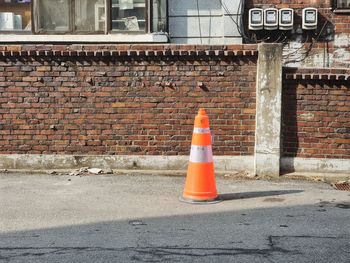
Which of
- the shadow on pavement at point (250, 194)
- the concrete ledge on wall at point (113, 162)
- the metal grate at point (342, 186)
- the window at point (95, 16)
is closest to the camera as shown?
the shadow on pavement at point (250, 194)

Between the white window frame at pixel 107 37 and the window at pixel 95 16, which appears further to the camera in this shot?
the window at pixel 95 16

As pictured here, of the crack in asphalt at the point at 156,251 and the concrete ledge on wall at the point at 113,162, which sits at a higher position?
the concrete ledge on wall at the point at 113,162

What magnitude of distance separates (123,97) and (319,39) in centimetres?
418

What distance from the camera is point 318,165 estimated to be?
8.05m

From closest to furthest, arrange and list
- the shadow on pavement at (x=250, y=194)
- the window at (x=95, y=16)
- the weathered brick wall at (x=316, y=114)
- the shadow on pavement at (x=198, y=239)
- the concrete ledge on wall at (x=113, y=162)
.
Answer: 1. the shadow on pavement at (x=198, y=239)
2. the shadow on pavement at (x=250, y=194)
3. the weathered brick wall at (x=316, y=114)
4. the concrete ledge on wall at (x=113, y=162)
5. the window at (x=95, y=16)

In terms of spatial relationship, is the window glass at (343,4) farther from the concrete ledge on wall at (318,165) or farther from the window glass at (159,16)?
the concrete ledge on wall at (318,165)

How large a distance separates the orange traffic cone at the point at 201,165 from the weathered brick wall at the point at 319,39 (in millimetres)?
4214

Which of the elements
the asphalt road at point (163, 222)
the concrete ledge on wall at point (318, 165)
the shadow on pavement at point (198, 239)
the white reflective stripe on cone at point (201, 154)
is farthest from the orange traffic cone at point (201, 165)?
the concrete ledge on wall at point (318, 165)

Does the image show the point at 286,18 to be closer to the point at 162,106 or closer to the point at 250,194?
the point at 162,106

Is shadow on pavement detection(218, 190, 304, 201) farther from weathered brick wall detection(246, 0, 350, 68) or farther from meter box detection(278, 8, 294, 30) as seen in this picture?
meter box detection(278, 8, 294, 30)

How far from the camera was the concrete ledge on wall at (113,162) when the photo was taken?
26.8 feet

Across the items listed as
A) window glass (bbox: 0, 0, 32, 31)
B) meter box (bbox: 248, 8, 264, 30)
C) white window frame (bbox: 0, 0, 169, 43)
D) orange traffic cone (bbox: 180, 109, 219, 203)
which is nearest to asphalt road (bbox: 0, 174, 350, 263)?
orange traffic cone (bbox: 180, 109, 219, 203)

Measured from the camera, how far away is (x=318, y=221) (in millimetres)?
5715

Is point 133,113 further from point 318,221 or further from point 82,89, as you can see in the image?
point 318,221
